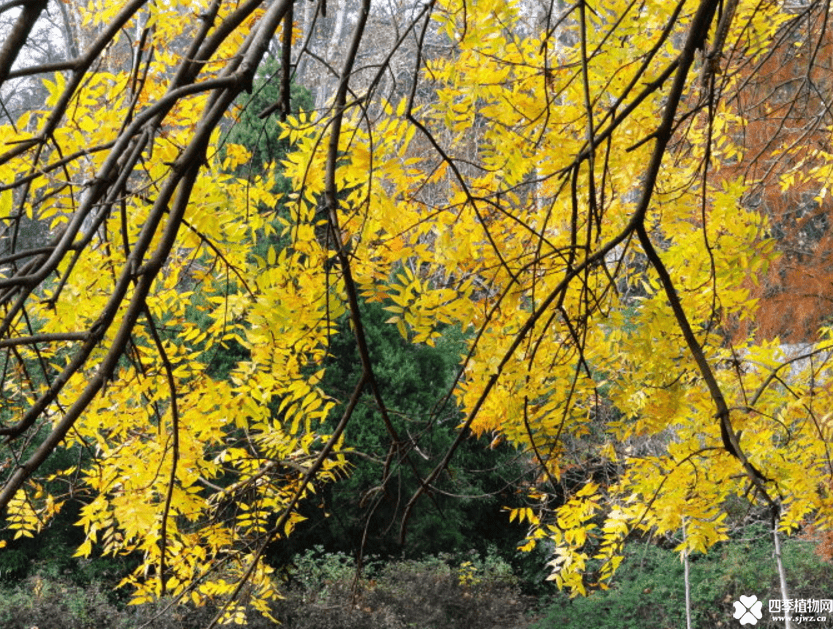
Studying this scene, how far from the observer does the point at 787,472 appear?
3680mm

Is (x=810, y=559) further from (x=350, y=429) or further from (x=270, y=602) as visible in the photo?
(x=270, y=602)

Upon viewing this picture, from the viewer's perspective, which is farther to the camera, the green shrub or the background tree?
the green shrub

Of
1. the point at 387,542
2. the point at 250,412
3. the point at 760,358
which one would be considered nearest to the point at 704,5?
the point at 250,412

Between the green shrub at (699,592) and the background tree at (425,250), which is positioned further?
the green shrub at (699,592)

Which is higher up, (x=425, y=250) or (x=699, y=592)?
(x=425, y=250)

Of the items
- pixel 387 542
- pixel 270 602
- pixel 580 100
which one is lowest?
pixel 270 602

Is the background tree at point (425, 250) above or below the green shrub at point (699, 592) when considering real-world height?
above

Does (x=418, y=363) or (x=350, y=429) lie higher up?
(x=418, y=363)

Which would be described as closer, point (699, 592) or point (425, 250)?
point (425, 250)

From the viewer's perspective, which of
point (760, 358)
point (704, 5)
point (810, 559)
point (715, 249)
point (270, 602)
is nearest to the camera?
point (704, 5)

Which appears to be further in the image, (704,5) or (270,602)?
(270,602)

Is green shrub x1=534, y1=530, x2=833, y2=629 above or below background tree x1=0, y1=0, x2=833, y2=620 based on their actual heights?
below

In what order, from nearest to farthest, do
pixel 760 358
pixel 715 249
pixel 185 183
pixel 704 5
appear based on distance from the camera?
pixel 185 183
pixel 704 5
pixel 715 249
pixel 760 358

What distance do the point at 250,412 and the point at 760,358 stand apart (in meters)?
2.04
